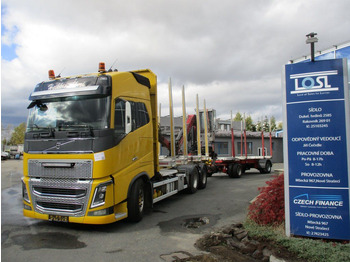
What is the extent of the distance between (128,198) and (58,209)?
149 centimetres

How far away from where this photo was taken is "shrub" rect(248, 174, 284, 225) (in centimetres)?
561

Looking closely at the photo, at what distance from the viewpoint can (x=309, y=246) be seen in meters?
4.45

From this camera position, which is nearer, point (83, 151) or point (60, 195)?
point (83, 151)

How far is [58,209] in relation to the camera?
6098mm

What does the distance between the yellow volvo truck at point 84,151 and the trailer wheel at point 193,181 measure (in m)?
4.19

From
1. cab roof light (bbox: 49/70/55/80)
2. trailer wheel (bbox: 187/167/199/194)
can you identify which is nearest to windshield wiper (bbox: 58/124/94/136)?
cab roof light (bbox: 49/70/55/80)

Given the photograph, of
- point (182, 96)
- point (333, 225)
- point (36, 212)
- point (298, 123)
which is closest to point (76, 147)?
point (36, 212)

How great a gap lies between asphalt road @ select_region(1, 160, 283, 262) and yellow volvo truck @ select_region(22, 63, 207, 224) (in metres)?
0.36

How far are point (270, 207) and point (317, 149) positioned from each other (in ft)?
5.17

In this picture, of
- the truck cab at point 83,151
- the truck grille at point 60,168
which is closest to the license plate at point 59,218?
the truck cab at point 83,151

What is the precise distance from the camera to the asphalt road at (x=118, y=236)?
16.1ft

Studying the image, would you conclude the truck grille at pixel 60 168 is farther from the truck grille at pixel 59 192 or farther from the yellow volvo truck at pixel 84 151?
the truck grille at pixel 59 192

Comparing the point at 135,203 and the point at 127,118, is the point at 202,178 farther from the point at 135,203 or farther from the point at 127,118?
the point at 127,118

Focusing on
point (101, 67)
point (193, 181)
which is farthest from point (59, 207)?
point (193, 181)
